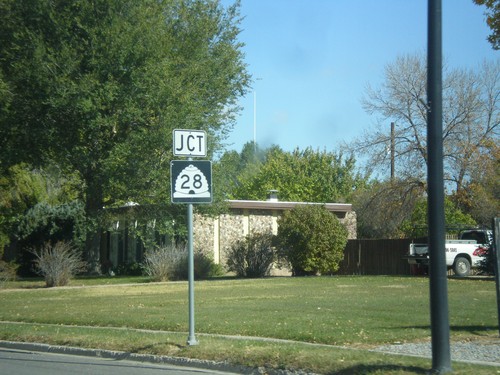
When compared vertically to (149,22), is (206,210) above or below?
below

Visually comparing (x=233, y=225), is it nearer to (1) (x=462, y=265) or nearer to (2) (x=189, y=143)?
(1) (x=462, y=265)

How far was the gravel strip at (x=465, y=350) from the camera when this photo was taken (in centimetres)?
1017

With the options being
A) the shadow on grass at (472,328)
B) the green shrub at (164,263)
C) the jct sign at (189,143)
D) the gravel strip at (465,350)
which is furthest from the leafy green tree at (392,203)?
the jct sign at (189,143)

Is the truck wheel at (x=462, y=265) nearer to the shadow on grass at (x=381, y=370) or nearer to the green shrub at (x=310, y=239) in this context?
the green shrub at (x=310, y=239)

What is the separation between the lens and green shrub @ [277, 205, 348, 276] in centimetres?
3234

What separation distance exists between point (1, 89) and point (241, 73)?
37.4 ft

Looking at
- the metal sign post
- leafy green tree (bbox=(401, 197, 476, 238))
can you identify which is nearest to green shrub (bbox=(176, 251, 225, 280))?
leafy green tree (bbox=(401, 197, 476, 238))

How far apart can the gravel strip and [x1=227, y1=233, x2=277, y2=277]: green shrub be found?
70.7ft

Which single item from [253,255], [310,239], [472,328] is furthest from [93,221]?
[472,328]

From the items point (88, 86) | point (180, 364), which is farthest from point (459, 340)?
point (88, 86)

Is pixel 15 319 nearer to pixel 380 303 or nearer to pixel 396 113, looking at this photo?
pixel 380 303

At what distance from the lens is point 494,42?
18.0 meters

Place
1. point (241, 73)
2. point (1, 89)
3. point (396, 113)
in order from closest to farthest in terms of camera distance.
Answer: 1. point (1, 89)
2. point (241, 73)
3. point (396, 113)

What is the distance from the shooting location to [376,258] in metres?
34.2
